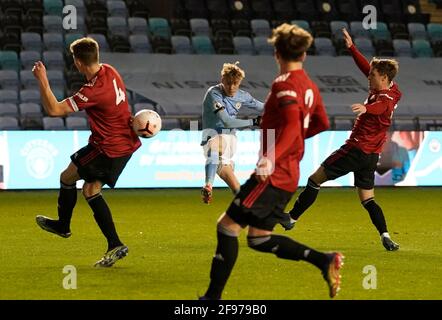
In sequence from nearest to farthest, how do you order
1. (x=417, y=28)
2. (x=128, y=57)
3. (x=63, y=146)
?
(x=63, y=146) → (x=128, y=57) → (x=417, y=28)

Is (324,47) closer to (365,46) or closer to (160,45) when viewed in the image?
(365,46)

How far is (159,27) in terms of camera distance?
2741 centimetres

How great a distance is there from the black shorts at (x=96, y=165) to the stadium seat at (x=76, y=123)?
13.1 meters

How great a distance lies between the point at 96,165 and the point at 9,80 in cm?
1472

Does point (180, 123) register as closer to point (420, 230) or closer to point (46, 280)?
point (420, 230)

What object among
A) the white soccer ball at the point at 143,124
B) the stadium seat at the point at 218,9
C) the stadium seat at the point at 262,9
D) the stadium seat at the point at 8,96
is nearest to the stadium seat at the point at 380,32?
the stadium seat at the point at 262,9

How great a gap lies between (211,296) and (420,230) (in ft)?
22.3

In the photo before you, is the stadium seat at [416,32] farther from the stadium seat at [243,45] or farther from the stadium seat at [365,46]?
the stadium seat at [243,45]

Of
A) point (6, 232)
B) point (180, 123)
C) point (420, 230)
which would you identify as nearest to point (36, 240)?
point (6, 232)

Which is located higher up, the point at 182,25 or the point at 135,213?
the point at 182,25

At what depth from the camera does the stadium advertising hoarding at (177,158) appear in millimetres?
20219

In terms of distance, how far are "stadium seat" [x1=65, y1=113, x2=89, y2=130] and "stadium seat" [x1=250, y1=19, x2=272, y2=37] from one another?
263 inches

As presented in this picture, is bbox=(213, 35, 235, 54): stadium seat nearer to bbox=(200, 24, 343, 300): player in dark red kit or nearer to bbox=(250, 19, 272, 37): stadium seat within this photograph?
bbox=(250, 19, 272, 37): stadium seat

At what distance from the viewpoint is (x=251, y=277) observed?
30.7 ft
